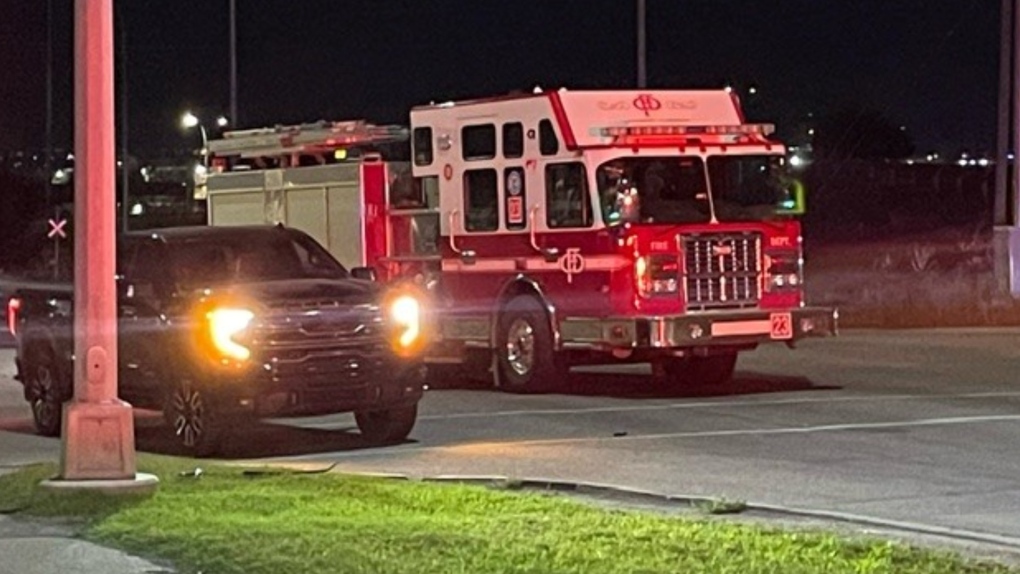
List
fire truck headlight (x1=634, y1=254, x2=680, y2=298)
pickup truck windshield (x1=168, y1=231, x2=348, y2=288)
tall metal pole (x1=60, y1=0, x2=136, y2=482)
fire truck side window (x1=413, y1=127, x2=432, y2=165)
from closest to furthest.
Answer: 1. tall metal pole (x1=60, y1=0, x2=136, y2=482)
2. pickup truck windshield (x1=168, y1=231, x2=348, y2=288)
3. fire truck headlight (x1=634, y1=254, x2=680, y2=298)
4. fire truck side window (x1=413, y1=127, x2=432, y2=165)

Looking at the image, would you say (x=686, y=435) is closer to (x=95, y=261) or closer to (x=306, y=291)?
(x=306, y=291)

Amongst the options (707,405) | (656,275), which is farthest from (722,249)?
(707,405)

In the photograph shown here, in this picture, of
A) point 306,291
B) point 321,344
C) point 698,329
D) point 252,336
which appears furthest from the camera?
point 698,329

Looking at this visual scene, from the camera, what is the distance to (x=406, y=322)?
53.7ft

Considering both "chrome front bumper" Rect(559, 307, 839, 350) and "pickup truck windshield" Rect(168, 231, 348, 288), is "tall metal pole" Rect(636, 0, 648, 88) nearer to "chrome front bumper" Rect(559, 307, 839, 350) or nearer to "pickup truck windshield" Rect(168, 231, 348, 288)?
"chrome front bumper" Rect(559, 307, 839, 350)

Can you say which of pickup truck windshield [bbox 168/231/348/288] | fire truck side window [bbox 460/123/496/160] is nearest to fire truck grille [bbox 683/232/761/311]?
fire truck side window [bbox 460/123/496/160]

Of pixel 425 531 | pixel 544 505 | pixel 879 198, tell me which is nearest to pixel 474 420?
pixel 544 505

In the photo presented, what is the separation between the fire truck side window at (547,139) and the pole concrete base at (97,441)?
9.01m

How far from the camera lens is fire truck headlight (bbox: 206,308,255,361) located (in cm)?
1566

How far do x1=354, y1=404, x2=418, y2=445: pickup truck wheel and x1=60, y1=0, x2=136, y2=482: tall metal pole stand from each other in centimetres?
432

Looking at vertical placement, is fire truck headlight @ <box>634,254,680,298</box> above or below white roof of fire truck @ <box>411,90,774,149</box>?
below

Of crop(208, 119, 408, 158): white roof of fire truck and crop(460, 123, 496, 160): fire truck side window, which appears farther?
crop(208, 119, 408, 158): white roof of fire truck

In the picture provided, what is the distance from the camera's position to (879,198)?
63.9 metres

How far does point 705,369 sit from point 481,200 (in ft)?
10.1
